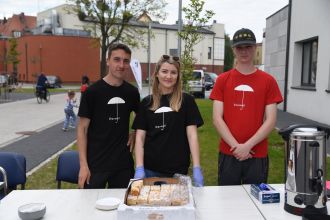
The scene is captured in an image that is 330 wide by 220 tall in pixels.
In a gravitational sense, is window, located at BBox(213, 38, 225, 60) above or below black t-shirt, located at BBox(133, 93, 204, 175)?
above

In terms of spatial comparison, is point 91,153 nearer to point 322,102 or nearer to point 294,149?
point 294,149

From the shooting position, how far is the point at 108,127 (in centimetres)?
302

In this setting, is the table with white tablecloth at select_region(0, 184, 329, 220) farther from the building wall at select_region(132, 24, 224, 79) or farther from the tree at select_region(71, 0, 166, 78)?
the building wall at select_region(132, 24, 224, 79)

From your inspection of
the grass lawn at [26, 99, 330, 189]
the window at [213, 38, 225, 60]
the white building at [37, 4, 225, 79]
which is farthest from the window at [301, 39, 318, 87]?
the window at [213, 38, 225, 60]

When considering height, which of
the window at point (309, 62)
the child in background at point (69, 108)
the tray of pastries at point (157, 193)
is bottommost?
the child in background at point (69, 108)

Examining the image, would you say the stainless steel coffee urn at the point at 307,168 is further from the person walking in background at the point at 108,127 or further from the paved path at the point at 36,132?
the paved path at the point at 36,132

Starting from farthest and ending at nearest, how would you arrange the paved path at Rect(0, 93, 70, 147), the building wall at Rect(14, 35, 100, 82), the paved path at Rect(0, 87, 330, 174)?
the building wall at Rect(14, 35, 100, 82), the paved path at Rect(0, 93, 70, 147), the paved path at Rect(0, 87, 330, 174)

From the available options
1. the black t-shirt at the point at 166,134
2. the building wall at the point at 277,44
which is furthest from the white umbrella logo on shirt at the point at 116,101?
the building wall at the point at 277,44

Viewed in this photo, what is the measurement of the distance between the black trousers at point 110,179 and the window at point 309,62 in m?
10.9

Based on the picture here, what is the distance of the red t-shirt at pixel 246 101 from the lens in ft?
9.85

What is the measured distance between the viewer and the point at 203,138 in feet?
29.6

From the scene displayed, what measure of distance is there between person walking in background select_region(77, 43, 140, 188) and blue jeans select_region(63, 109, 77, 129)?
319 inches

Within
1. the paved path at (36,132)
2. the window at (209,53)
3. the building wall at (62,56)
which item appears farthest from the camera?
the window at (209,53)

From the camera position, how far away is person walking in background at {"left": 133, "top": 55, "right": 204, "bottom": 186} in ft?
9.32
